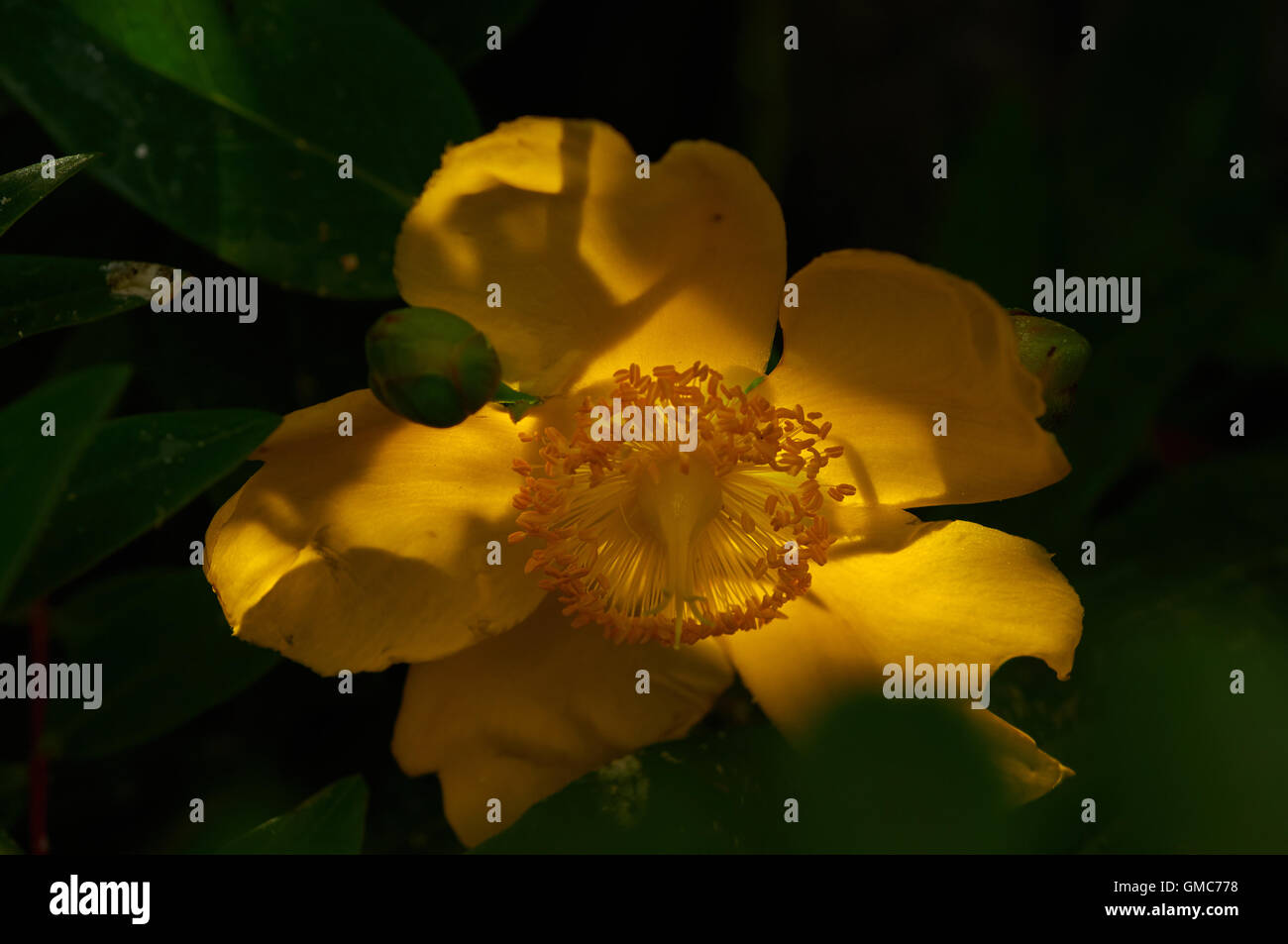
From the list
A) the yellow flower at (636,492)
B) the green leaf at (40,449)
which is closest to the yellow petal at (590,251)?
the yellow flower at (636,492)

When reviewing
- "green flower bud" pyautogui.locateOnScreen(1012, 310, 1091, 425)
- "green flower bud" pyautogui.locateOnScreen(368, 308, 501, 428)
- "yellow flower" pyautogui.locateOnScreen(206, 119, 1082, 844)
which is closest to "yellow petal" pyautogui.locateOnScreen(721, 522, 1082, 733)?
"yellow flower" pyautogui.locateOnScreen(206, 119, 1082, 844)

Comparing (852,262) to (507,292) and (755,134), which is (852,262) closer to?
(507,292)

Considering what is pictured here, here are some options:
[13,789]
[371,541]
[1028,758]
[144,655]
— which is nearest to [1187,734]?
[1028,758]

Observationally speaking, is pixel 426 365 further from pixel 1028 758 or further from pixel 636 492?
pixel 1028 758

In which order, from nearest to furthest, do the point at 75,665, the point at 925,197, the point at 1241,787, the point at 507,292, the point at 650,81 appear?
the point at 1241,787 < the point at 507,292 < the point at 75,665 < the point at 650,81 < the point at 925,197

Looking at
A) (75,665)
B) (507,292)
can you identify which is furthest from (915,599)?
(75,665)

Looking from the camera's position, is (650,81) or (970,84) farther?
(970,84)
